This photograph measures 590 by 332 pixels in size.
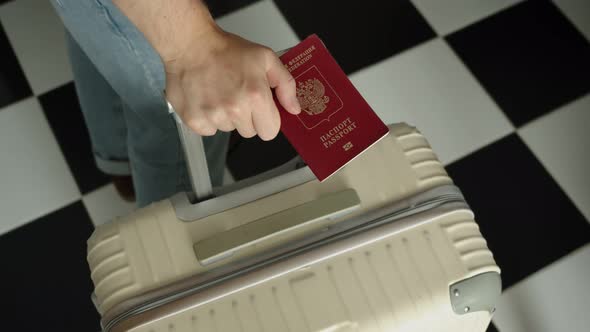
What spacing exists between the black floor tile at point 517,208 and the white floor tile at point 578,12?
1.19 feet

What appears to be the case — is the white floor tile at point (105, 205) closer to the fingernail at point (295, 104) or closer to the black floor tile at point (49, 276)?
the black floor tile at point (49, 276)

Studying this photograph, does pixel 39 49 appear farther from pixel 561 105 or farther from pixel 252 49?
pixel 561 105

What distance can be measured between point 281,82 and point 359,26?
2.76 ft

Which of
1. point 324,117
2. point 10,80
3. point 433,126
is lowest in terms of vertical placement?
point 433,126

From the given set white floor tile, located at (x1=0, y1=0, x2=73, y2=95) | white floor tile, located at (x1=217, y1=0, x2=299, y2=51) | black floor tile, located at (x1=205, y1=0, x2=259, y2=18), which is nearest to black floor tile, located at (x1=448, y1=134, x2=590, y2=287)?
white floor tile, located at (x1=217, y1=0, x2=299, y2=51)

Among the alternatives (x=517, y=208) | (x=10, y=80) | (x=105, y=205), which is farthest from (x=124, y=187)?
(x=517, y=208)

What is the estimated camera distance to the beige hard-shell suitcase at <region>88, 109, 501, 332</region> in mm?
549

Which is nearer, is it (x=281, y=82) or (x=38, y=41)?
(x=281, y=82)

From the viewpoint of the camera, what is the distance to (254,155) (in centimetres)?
118

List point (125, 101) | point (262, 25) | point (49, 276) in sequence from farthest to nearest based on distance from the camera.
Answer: point (262, 25), point (49, 276), point (125, 101)

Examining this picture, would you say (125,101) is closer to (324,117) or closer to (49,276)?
(324,117)

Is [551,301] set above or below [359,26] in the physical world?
below

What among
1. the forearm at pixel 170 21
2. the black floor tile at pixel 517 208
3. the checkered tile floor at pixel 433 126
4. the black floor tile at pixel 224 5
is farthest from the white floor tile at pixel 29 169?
the black floor tile at pixel 517 208

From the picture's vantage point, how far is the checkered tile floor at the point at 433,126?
1078mm
